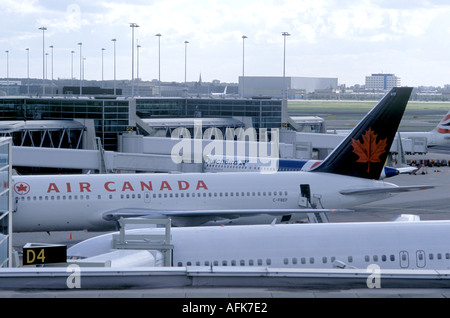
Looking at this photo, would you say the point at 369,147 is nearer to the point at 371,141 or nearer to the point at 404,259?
the point at 371,141

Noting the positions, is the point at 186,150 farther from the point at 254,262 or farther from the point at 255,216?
the point at 254,262

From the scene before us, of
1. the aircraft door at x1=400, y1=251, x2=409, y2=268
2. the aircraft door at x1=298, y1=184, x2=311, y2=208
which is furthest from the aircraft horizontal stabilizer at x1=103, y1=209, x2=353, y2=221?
the aircraft door at x1=400, y1=251, x2=409, y2=268

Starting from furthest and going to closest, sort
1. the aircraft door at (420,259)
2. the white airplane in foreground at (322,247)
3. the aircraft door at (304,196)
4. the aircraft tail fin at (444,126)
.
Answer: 1. the aircraft tail fin at (444,126)
2. the aircraft door at (304,196)
3. the aircraft door at (420,259)
4. the white airplane in foreground at (322,247)

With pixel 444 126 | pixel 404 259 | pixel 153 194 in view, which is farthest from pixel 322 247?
pixel 444 126

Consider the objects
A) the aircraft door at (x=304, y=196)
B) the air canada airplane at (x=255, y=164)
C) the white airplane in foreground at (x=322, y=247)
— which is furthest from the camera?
the air canada airplane at (x=255, y=164)

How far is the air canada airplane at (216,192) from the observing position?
3822cm

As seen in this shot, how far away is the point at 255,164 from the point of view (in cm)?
5706

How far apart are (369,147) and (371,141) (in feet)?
1.24

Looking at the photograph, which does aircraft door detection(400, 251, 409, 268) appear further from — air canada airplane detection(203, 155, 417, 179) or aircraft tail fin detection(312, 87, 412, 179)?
air canada airplane detection(203, 155, 417, 179)

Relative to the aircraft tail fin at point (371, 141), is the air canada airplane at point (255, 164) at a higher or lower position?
lower

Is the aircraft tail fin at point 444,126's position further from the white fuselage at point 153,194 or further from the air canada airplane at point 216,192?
the white fuselage at point 153,194

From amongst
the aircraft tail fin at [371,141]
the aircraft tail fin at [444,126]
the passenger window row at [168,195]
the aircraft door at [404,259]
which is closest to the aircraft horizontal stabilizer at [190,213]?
the passenger window row at [168,195]

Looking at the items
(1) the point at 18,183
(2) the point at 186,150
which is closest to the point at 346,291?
(1) the point at 18,183
